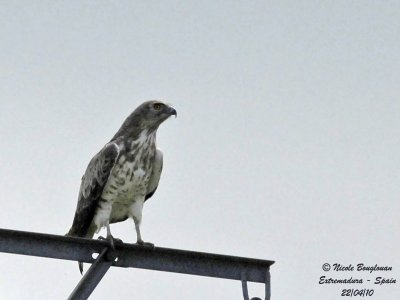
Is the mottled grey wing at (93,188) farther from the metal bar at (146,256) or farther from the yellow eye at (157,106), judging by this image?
the metal bar at (146,256)

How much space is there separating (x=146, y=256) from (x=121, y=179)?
3.56 metres

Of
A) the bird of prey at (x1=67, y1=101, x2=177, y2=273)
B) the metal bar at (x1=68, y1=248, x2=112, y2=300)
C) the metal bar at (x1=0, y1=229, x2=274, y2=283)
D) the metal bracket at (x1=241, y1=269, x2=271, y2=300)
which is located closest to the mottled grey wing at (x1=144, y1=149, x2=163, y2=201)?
the bird of prey at (x1=67, y1=101, x2=177, y2=273)

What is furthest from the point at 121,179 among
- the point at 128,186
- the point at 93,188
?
the point at 93,188

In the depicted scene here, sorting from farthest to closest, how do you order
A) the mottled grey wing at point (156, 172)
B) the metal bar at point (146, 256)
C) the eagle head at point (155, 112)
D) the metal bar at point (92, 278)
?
1. the eagle head at point (155, 112)
2. the mottled grey wing at point (156, 172)
3. the metal bar at point (146, 256)
4. the metal bar at point (92, 278)

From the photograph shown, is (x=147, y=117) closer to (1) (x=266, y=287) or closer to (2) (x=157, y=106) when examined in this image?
(2) (x=157, y=106)

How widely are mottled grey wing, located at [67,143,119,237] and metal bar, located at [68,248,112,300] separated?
3.78 meters

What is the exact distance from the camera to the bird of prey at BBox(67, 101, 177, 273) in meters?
11.8

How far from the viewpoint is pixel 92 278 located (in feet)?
25.3

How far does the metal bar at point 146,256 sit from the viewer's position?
770 cm

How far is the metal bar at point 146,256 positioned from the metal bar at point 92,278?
0.07 m

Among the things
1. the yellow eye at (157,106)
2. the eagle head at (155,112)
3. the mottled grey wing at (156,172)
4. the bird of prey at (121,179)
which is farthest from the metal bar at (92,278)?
the yellow eye at (157,106)

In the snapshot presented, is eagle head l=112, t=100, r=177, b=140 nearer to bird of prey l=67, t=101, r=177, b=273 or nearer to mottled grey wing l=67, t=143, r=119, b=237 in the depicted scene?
bird of prey l=67, t=101, r=177, b=273

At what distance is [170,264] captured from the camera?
8.17m

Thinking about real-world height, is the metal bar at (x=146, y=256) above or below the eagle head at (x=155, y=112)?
below
